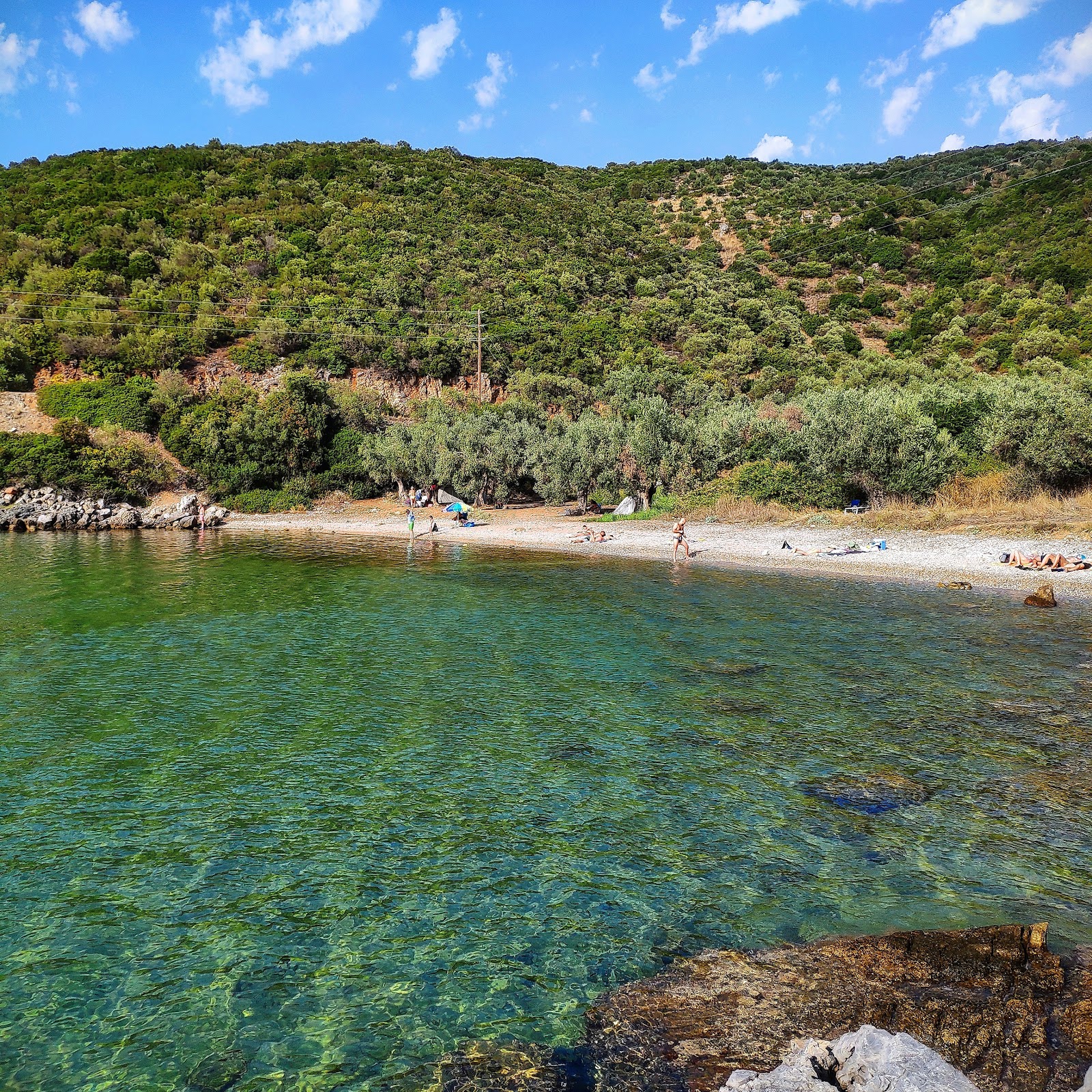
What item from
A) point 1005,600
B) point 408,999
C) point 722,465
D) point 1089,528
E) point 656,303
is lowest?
point 408,999

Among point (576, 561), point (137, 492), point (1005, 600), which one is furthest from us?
point (137, 492)

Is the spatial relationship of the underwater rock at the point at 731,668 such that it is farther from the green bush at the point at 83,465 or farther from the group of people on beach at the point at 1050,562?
the green bush at the point at 83,465

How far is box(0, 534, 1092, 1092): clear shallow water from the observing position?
245 inches

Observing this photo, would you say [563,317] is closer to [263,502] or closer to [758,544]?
[263,502]

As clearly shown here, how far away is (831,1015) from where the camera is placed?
5633 mm

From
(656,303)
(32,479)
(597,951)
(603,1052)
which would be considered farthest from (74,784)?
(656,303)

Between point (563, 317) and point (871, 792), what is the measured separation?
66.9 m

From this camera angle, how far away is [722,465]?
136 feet

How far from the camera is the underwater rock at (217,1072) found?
17.3 ft

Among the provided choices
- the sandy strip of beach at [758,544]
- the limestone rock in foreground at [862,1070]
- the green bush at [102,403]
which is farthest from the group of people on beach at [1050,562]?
the green bush at [102,403]

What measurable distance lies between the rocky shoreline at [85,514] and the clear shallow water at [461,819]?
3034 centimetres

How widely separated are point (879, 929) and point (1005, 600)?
717 inches

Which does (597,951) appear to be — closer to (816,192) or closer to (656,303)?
(656,303)

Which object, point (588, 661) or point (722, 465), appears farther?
point (722, 465)
